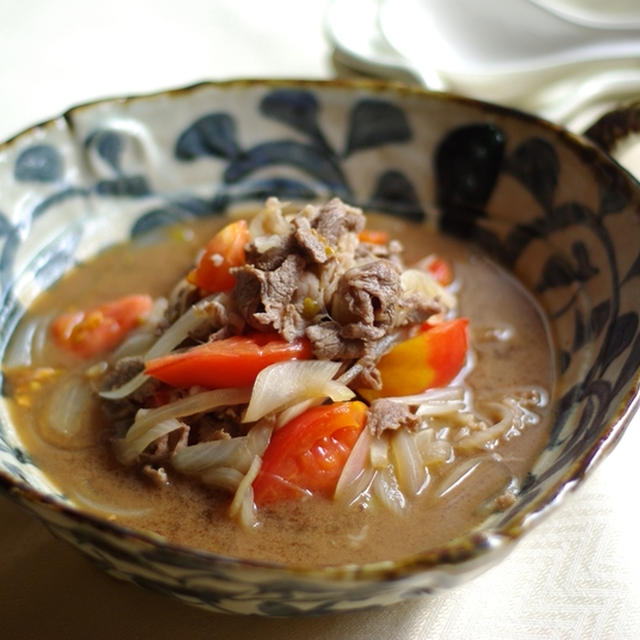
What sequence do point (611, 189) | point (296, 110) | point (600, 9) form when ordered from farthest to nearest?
point (600, 9)
point (296, 110)
point (611, 189)

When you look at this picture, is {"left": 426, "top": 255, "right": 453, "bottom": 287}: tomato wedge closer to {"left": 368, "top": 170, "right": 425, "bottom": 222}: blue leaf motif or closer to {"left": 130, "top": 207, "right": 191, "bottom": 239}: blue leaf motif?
{"left": 368, "top": 170, "right": 425, "bottom": 222}: blue leaf motif

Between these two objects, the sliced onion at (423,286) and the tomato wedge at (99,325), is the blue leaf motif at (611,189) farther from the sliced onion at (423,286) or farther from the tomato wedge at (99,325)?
the tomato wedge at (99,325)

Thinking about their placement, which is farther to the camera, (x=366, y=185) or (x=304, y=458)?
(x=366, y=185)

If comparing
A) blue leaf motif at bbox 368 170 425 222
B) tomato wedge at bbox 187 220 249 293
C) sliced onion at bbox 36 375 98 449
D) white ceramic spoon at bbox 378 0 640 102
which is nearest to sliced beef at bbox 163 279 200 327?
tomato wedge at bbox 187 220 249 293

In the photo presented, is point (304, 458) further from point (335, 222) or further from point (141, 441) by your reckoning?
point (335, 222)

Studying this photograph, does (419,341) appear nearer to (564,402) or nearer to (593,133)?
(564,402)

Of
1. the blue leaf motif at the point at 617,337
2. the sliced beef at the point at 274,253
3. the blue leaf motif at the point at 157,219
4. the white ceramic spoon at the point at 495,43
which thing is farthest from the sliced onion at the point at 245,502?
the white ceramic spoon at the point at 495,43

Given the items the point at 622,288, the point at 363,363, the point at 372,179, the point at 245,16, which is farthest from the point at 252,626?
the point at 245,16

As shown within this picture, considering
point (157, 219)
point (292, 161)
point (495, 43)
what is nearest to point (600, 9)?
point (495, 43)

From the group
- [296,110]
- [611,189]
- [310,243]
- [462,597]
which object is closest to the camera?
[462,597]
